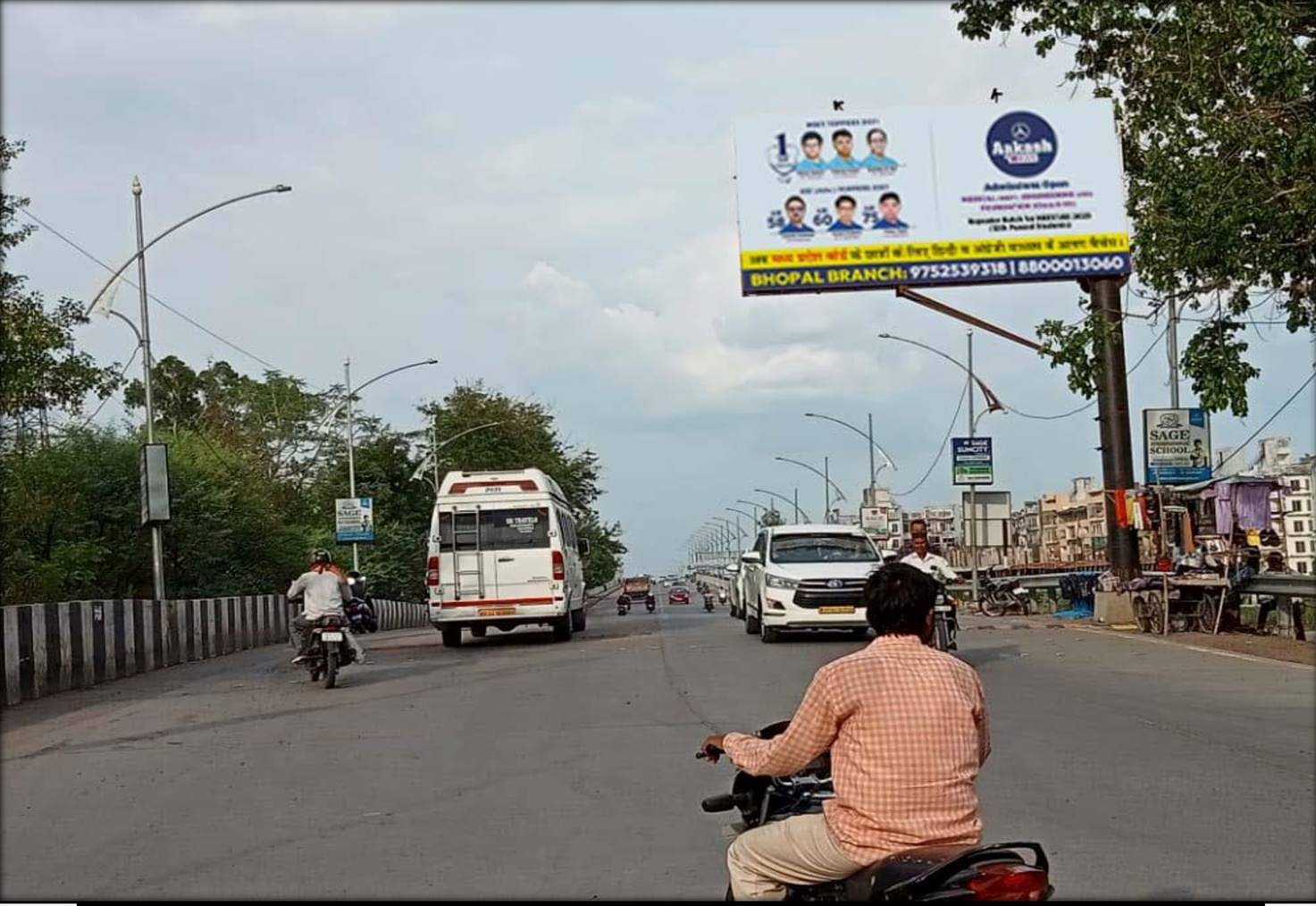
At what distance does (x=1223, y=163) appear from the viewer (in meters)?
18.7

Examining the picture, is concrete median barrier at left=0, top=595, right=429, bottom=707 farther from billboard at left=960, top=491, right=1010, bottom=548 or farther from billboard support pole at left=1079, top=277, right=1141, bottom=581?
billboard at left=960, top=491, right=1010, bottom=548

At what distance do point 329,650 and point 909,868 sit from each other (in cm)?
1471

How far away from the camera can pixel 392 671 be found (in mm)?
21188

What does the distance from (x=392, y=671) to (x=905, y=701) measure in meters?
17.0

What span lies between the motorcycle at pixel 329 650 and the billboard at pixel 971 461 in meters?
21.6

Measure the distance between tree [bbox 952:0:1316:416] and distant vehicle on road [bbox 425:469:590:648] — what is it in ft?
35.5

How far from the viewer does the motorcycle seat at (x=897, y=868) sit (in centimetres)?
459

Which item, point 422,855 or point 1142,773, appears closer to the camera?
point 422,855

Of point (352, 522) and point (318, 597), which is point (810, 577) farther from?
point (352, 522)

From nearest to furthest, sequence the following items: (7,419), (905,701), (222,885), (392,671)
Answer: (905,701) < (222,885) < (392,671) < (7,419)

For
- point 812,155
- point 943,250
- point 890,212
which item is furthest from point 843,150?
point 943,250

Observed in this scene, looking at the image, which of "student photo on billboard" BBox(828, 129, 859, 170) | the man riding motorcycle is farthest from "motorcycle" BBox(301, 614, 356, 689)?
"student photo on billboard" BBox(828, 129, 859, 170)

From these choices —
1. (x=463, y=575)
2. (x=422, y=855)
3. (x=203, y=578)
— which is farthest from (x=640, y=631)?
(x=422, y=855)

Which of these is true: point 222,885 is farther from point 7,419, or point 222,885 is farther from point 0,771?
point 7,419
